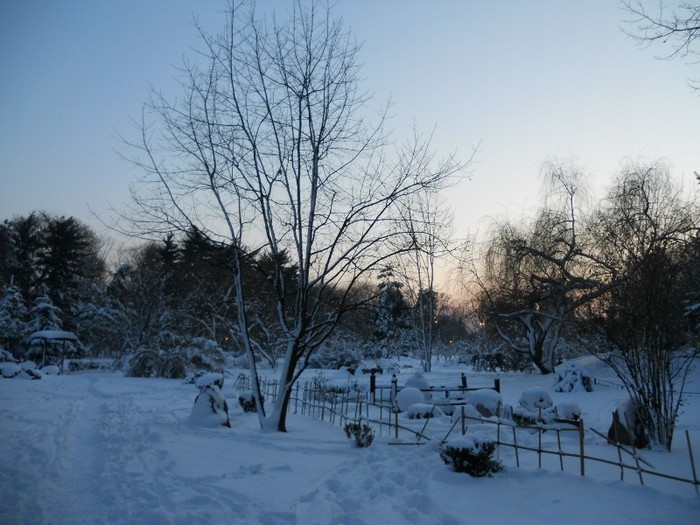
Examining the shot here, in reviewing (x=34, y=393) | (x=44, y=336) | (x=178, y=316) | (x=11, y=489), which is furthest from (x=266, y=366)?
(x=11, y=489)

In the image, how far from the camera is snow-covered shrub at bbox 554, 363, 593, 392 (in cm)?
1597

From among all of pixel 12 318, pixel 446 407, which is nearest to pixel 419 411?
pixel 446 407

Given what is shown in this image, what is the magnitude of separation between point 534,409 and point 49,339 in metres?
28.2

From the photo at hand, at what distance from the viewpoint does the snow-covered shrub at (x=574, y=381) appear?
15969mm

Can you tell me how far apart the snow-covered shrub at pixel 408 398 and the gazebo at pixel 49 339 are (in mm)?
21868

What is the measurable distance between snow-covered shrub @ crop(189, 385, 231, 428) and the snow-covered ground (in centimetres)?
63

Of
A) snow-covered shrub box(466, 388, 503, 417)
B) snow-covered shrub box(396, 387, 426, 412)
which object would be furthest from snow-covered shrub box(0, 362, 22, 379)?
snow-covered shrub box(466, 388, 503, 417)

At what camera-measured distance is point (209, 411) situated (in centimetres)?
965

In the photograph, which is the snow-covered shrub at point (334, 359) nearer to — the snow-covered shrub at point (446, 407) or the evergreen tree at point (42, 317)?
the evergreen tree at point (42, 317)

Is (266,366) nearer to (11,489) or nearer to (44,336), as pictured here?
(44,336)

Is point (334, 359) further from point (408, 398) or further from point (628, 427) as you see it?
point (628, 427)

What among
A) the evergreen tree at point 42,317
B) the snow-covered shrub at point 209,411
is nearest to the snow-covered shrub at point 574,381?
the snow-covered shrub at point 209,411

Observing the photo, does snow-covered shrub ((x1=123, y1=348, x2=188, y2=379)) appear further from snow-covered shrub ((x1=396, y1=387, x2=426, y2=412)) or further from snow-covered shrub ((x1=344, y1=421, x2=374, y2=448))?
snow-covered shrub ((x1=344, y1=421, x2=374, y2=448))

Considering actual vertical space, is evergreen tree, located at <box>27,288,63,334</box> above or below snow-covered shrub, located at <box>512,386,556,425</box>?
above
